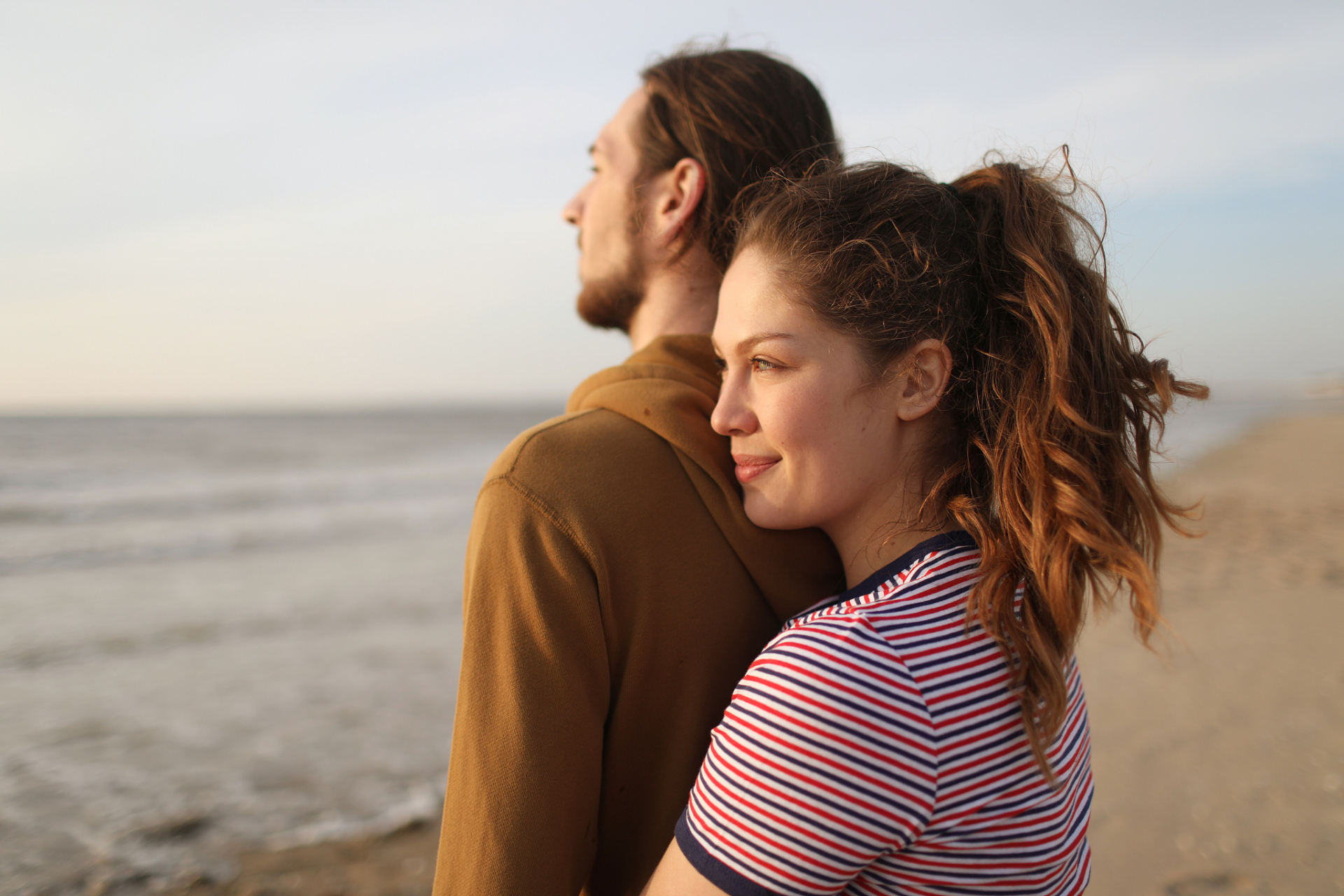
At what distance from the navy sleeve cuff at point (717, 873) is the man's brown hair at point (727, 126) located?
1190 millimetres

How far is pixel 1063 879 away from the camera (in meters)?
1.30

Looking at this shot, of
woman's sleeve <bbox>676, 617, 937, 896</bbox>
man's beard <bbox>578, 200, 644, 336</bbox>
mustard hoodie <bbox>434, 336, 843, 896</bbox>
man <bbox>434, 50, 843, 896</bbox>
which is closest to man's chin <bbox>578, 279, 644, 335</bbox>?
man's beard <bbox>578, 200, 644, 336</bbox>

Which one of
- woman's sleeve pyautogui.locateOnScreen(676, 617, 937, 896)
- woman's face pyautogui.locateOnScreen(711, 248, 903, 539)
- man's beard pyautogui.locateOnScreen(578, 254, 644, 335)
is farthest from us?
man's beard pyautogui.locateOnScreen(578, 254, 644, 335)

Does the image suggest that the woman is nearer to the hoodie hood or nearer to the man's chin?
the hoodie hood

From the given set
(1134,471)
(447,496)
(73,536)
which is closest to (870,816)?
(1134,471)

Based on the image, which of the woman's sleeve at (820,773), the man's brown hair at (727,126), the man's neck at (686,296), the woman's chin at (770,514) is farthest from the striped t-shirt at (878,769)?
the man's brown hair at (727,126)

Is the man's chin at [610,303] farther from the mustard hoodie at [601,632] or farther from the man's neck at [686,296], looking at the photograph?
the mustard hoodie at [601,632]

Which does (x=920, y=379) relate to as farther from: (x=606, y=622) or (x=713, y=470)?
(x=606, y=622)

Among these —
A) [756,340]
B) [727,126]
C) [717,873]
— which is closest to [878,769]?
[717,873]

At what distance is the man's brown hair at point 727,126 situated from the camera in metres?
1.87

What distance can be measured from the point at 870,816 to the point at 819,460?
58 cm

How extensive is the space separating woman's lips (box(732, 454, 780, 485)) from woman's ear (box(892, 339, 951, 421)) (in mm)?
241

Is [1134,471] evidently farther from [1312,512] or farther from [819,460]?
[1312,512]

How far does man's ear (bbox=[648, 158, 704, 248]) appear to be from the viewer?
73.2 inches
